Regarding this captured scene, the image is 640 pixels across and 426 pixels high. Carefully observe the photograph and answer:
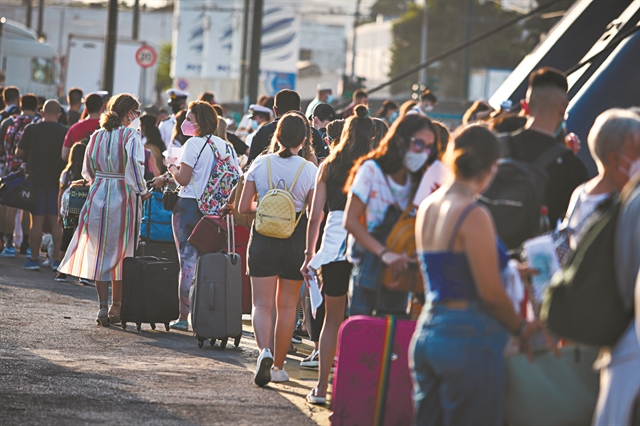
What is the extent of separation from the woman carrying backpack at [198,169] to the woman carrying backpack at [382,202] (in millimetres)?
3770

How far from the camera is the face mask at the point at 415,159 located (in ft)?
18.6

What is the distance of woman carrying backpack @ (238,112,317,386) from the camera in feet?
25.0

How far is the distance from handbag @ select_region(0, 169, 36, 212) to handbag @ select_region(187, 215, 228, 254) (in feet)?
18.1

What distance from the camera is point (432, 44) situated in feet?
273

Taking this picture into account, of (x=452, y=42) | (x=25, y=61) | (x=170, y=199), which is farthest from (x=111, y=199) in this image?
(x=452, y=42)

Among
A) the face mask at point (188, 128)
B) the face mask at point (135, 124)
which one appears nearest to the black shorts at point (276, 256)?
the face mask at point (188, 128)

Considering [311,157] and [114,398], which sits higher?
[311,157]

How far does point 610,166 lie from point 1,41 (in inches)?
1364

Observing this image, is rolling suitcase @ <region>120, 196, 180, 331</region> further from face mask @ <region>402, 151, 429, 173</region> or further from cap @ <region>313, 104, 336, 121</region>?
face mask @ <region>402, 151, 429, 173</region>

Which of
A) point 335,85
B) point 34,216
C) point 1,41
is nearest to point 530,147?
point 34,216

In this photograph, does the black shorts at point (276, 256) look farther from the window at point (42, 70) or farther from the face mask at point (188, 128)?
the window at point (42, 70)

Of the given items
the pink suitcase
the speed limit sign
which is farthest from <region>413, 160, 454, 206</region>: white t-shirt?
the speed limit sign

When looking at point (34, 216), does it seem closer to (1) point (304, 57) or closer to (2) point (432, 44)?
(2) point (432, 44)

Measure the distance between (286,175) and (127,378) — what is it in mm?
→ 1731
